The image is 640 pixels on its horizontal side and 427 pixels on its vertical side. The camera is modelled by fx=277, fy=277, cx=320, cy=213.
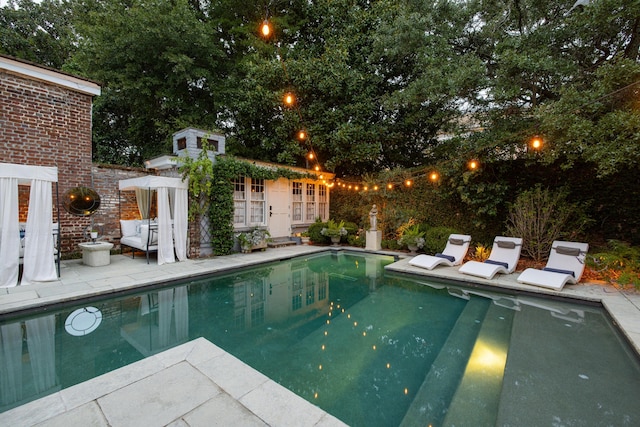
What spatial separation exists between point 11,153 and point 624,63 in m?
12.3

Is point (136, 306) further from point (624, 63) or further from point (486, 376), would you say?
point (624, 63)

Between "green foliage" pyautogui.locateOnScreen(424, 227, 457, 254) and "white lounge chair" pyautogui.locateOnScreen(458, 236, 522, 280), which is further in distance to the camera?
"green foliage" pyautogui.locateOnScreen(424, 227, 457, 254)

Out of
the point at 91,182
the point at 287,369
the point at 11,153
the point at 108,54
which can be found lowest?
the point at 287,369

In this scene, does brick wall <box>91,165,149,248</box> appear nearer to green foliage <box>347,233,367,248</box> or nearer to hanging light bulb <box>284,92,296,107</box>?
hanging light bulb <box>284,92,296,107</box>

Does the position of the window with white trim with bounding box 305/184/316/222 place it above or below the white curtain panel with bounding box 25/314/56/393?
above

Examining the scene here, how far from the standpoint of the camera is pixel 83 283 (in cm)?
498

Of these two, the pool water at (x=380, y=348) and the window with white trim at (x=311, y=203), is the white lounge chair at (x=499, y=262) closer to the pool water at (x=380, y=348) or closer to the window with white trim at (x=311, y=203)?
the pool water at (x=380, y=348)

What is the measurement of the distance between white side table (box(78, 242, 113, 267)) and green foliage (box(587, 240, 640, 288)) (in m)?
10.4

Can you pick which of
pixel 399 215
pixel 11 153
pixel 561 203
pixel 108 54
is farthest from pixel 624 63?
pixel 108 54

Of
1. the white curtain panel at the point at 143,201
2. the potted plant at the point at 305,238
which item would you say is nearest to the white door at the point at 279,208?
the potted plant at the point at 305,238

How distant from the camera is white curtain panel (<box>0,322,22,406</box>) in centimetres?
240

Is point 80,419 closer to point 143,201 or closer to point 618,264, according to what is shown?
point 143,201

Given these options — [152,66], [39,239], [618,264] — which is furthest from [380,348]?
Result: [152,66]

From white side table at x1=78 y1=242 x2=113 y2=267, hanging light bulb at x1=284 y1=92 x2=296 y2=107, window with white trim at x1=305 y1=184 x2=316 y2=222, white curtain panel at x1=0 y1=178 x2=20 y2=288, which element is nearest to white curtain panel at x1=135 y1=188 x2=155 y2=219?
white side table at x1=78 y1=242 x2=113 y2=267
